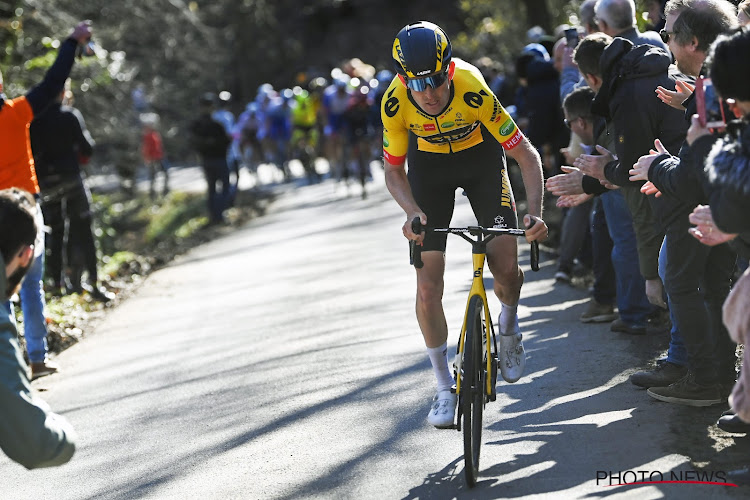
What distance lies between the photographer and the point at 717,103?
4.90 m

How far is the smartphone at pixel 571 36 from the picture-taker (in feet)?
35.8

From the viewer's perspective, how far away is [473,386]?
586 centimetres

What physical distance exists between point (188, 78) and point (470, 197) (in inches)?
1125

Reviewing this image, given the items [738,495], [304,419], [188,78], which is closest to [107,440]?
[304,419]

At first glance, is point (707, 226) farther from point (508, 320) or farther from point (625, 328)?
point (625, 328)

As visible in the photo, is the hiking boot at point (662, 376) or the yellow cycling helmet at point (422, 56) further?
the hiking boot at point (662, 376)

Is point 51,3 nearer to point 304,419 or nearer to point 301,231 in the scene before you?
point 301,231

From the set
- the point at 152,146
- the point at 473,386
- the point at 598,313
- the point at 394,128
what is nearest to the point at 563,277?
the point at 598,313

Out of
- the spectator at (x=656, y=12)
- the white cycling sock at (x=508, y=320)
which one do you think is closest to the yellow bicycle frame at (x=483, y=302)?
the white cycling sock at (x=508, y=320)

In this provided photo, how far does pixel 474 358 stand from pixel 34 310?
4.58m

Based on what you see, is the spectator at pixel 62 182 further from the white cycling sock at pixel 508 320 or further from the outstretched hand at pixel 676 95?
the outstretched hand at pixel 676 95

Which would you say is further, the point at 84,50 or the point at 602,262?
the point at 84,50

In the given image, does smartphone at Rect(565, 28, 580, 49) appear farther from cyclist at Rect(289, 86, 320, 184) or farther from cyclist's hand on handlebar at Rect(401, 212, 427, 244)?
cyclist at Rect(289, 86, 320, 184)

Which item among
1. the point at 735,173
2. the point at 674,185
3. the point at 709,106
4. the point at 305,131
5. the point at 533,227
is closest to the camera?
the point at 735,173
